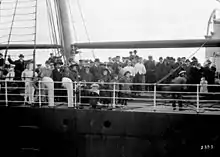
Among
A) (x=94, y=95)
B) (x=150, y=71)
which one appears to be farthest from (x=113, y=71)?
(x=94, y=95)

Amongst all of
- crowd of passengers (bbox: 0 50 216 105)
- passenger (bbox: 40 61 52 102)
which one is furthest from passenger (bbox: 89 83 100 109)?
passenger (bbox: 40 61 52 102)

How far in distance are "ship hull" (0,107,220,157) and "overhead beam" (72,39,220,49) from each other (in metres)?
4.78

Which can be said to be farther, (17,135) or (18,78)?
(18,78)

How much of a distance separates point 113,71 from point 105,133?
3285 millimetres

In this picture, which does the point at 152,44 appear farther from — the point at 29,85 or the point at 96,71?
the point at 29,85

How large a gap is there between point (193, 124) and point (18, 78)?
6207 mm

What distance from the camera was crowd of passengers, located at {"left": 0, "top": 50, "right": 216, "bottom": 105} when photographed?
12125 millimetres

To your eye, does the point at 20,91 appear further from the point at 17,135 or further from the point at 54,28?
the point at 54,28

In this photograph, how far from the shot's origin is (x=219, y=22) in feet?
79.2

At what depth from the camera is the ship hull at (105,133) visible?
406 inches

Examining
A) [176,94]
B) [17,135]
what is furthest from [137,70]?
[17,135]

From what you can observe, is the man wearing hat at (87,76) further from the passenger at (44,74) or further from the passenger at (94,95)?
the passenger at (44,74)

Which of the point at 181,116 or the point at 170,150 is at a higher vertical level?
the point at 181,116

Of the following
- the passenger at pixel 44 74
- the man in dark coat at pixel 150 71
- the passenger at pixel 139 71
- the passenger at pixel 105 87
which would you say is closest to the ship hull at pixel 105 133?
the passenger at pixel 44 74
